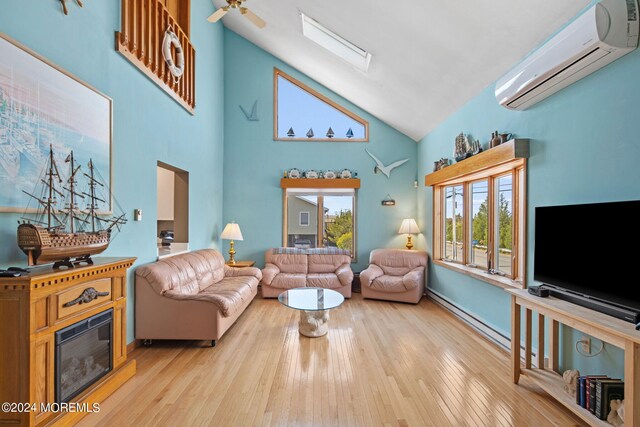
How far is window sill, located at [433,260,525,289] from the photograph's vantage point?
3.29 m

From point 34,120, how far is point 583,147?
3878 mm

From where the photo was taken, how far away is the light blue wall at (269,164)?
654 centimetres

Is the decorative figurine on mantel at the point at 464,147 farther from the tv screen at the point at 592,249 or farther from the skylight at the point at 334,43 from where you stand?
the skylight at the point at 334,43

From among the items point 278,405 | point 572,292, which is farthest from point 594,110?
point 278,405

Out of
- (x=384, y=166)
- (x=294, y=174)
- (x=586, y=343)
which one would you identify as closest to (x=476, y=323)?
(x=586, y=343)

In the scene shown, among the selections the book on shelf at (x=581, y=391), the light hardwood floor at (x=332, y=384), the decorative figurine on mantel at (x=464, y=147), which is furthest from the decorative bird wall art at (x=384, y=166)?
the book on shelf at (x=581, y=391)

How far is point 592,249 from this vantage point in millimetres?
2199

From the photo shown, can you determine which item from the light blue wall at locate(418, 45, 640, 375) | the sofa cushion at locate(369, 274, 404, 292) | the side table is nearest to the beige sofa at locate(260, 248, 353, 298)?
the side table

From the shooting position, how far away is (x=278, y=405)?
236 cm

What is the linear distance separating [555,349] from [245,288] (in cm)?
336

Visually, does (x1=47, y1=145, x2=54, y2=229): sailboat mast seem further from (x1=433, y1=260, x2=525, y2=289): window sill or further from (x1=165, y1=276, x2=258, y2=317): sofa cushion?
(x1=433, y1=260, x2=525, y2=289): window sill

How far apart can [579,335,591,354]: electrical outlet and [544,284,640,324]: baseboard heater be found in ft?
1.01

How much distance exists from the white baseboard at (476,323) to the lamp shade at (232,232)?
3.58 meters

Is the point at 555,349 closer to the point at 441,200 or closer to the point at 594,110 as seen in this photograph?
the point at 594,110
